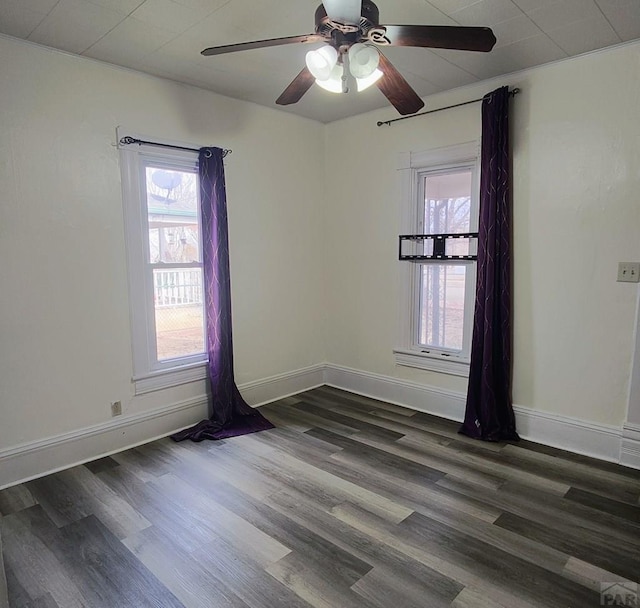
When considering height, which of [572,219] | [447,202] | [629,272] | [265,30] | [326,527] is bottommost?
[326,527]

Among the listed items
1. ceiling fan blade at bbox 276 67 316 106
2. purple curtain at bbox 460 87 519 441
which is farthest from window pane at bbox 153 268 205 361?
purple curtain at bbox 460 87 519 441

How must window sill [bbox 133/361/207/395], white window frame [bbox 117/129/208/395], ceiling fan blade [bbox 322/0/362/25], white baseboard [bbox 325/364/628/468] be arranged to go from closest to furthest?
ceiling fan blade [bbox 322/0/362/25]
white baseboard [bbox 325/364/628/468]
white window frame [bbox 117/129/208/395]
window sill [bbox 133/361/207/395]

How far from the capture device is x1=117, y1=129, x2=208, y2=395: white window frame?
3.09 m

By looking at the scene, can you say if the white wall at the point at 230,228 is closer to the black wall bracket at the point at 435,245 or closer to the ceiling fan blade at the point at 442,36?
the black wall bracket at the point at 435,245

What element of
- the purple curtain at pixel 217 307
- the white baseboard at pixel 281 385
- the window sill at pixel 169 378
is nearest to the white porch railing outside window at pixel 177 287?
the purple curtain at pixel 217 307

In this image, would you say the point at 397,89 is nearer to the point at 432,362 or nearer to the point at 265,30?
the point at 265,30

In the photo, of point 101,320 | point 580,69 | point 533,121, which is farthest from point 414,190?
point 101,320

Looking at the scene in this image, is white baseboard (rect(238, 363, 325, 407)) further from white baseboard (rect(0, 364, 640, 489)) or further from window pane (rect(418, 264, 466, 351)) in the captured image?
window pane (rect(418, 264, 466, 351))

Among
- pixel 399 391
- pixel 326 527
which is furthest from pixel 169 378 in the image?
pixel 399 391

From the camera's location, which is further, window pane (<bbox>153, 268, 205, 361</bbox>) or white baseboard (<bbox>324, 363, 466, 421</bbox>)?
white baseboard (<bbox>324, 363, 466, 421</bbox>)

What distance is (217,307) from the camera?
11.5ft

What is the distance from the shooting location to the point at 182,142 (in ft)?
10.9

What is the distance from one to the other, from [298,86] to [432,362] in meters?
2.51

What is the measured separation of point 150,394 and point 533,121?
3457 millimetres
